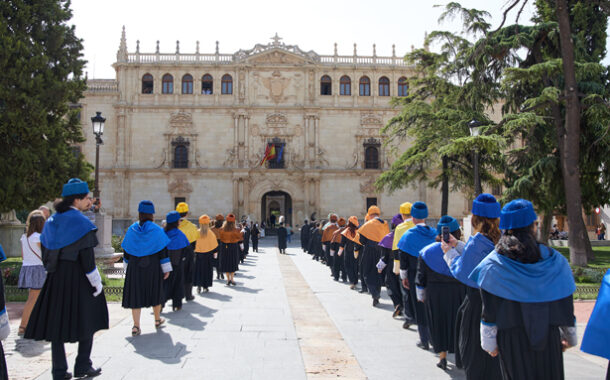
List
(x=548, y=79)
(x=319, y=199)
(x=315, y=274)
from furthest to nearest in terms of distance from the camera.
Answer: (x=319, y=199) < (x=548, y=79) < (x=315, y=274)

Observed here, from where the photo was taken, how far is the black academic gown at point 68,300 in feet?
16.9

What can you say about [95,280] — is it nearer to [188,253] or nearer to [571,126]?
[188,253]

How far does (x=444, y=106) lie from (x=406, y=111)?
1.77 metres

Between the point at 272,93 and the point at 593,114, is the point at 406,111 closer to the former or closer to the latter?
the point at 593,114

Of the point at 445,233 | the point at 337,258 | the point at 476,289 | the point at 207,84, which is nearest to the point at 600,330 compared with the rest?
the point at 476,289

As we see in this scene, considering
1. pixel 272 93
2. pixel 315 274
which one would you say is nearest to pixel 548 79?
pixel 315 274

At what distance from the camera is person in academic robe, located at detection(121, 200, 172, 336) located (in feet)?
23.7

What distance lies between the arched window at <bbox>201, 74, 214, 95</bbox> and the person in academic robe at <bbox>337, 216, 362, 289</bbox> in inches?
1139

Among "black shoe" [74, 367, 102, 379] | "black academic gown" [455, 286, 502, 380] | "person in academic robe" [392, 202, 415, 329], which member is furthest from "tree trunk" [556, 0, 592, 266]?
"black shoe" [74, 367, 102, 379]

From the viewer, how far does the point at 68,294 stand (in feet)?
17.2

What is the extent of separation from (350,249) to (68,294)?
8433 mm

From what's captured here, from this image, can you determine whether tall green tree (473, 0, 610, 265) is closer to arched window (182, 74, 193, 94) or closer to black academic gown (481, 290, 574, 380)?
black academic gown (481, 290, 574, 380)

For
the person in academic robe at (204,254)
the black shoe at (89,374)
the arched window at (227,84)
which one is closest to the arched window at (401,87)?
the arched window at (227,84)

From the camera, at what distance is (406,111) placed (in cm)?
2345
